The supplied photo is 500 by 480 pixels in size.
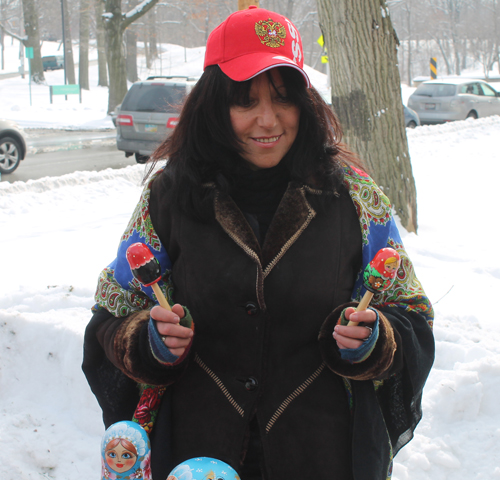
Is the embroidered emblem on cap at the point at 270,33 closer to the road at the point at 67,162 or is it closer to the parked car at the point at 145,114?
the road at the point at 67,162

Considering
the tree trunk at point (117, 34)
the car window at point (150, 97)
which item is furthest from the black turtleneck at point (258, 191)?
the tree trunk at point (117, 34)

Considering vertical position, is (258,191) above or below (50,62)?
below

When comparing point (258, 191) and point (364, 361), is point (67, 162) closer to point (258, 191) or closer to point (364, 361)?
point (258, 191)

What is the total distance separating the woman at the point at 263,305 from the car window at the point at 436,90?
55.6 ft

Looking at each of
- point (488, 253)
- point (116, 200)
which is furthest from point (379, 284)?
A: point (116, 200)

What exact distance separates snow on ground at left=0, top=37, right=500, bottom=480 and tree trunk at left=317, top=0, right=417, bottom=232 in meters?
0.58

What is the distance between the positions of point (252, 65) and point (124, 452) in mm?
1069

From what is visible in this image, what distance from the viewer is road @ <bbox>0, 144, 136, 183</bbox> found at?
10.0 m

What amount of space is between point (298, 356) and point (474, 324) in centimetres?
241

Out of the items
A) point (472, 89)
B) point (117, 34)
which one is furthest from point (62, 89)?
point (472, 89)

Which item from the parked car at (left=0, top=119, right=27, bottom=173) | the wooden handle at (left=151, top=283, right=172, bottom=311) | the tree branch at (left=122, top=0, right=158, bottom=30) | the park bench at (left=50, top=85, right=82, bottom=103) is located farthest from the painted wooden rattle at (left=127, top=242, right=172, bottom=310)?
the park bench at (left=50, top=85, right=82, bottom=103)

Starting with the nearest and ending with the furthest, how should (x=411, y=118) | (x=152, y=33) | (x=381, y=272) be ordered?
1. (x=381, y=272)
2. (x=411, y=118)
3. (x=152, y=33)

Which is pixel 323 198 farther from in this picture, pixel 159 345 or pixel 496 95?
pixel 496 95

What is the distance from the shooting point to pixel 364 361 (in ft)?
4.75
